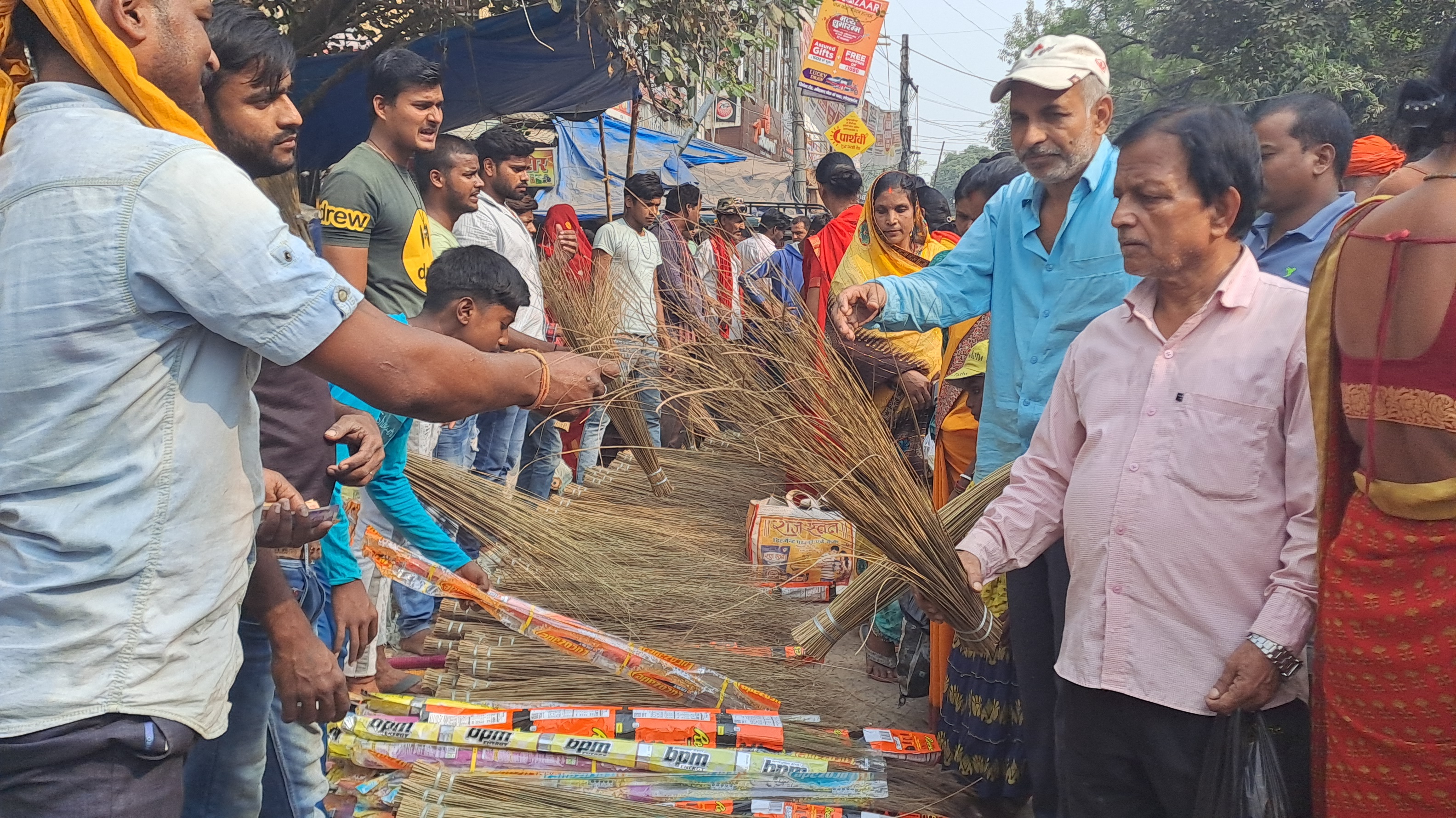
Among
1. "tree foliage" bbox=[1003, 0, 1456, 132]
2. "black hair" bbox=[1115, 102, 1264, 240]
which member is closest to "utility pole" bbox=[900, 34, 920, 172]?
"tree foliage" bbox=[1003, 0, 1456, 132]

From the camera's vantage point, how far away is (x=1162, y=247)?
1801 millimetres

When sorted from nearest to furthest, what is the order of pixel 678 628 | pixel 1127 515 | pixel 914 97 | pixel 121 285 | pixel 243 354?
pixel 121 285 → pixel 243 354 → pixel 1127 515 → pixel 678 628 → pixel 914 97

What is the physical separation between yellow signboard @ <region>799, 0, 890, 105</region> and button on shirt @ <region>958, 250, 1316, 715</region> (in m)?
11.9

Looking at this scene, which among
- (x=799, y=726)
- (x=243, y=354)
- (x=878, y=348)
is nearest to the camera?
(x=243, y=354)

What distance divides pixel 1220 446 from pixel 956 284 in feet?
3.35

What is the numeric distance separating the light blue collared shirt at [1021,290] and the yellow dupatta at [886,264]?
1.33 metres

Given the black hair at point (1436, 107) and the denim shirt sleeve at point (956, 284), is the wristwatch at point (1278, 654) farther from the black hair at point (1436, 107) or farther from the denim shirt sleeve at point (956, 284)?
the denim shirt sleeve at point (956, 284)

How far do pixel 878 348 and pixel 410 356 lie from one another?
257 cm

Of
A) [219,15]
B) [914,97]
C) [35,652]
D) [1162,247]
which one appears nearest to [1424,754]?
[1162,247]

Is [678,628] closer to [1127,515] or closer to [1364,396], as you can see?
[1127,515]

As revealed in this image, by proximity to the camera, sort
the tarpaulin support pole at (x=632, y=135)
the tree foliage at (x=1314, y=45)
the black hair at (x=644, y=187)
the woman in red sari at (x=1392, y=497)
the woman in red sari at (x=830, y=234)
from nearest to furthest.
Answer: the woman in red sari at (x=1392, y=497) < the woman in red sari at (x=830, y=234) < the black hair at (x=644, y=187) < the tarpaulin support pole at (x=632, y=135) < the tree foliage at (x=1314, y=45)

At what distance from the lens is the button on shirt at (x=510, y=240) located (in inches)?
170

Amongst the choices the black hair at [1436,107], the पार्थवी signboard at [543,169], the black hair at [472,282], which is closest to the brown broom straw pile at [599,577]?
the black hair at [472,282]

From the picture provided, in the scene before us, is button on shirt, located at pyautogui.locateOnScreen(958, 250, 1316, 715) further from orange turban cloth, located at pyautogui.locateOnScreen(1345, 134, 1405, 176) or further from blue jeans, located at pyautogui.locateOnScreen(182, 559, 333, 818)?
orange turban cloth, located at pyautogui.locateOnScreen(1345, 134, 1405, 176)
